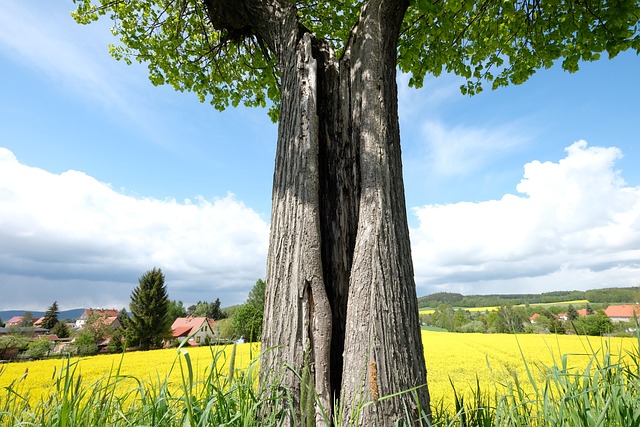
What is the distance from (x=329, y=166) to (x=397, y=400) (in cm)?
208

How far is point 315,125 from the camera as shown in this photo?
3379 mm

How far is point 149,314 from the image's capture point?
150 feet

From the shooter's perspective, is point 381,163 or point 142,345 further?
point 142,345

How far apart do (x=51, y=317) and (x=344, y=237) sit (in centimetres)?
9868

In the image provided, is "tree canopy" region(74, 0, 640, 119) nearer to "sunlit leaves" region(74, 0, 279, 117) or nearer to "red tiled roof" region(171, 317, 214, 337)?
"sunlit leaves" region(74, 0, 279, 117)

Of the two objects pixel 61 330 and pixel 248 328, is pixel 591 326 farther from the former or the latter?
pixel 61 330

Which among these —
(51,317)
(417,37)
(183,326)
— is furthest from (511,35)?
(51,317)

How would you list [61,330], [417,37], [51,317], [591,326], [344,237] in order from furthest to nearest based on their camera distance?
1. [51,317]
2. [61,330]
3. [417,37]
4. [344,237]
5. [591,326]

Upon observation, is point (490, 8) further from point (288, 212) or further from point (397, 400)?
point (397, 400)

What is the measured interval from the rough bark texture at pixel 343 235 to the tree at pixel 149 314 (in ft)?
162

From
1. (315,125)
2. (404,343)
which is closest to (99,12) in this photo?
(315,125)

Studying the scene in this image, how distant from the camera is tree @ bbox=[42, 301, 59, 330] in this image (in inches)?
2985

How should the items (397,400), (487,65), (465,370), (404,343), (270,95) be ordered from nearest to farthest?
(397,400)
(404,343)
(487,65)
(270,95)
(465,370)

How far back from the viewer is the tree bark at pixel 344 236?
2564 millimetres
